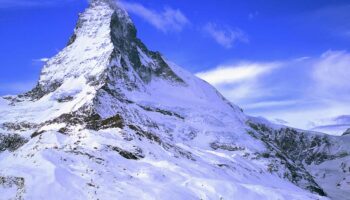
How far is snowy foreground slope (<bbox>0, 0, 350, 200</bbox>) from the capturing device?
120 ft

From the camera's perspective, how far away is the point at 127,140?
200ft

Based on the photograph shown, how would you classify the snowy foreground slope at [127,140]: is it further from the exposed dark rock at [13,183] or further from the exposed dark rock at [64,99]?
the exposed dark rock at [64,99]

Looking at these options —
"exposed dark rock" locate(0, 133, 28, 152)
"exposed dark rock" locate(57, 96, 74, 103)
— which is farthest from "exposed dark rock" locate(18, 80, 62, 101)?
"exposed dark rock" locate(0, 133, 28, 152)

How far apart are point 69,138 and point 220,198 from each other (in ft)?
85.9

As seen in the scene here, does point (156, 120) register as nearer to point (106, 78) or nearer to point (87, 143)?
point (106, 78)

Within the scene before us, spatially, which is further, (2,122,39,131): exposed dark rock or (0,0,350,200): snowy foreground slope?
(2,122,39,131): exposed dark rock

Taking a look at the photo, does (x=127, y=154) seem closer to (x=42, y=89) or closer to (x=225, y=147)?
(x=225, y=147)

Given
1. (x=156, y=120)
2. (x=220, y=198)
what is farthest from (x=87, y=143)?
(x=156, y=120)

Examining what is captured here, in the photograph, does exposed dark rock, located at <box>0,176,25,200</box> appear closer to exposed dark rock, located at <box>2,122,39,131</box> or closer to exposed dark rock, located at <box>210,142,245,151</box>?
exposed dark rock, located at <box>210,142,245,151</box>

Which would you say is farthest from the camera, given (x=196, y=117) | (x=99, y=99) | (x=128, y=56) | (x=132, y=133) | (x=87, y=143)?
(x=128, y=56)

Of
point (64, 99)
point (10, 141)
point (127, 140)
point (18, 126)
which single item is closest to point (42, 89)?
point (64, 99)

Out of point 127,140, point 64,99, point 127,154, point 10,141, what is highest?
point 64,99

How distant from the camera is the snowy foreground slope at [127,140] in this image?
36562 millimetres

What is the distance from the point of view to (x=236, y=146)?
466ft
